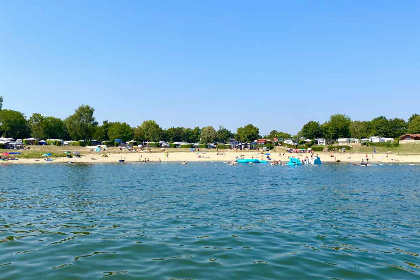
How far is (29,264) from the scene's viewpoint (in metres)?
11.5

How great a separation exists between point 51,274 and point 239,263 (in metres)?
6.64

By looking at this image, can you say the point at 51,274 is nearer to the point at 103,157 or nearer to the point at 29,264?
the point at 29,264

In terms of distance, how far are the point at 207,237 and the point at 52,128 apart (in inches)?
6022

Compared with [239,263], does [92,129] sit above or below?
above

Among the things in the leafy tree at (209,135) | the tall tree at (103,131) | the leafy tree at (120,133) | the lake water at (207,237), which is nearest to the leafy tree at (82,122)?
the tall tree at (103,131)

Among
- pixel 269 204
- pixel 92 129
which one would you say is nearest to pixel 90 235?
pixel 269 204

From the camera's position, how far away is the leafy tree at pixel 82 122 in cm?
12453

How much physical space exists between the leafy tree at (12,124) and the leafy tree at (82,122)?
32987 millimetres

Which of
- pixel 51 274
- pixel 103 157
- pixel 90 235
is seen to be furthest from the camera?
pixel 103 157

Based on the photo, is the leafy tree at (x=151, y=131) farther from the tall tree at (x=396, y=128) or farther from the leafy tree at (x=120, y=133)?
the tall tree at (x=396, y=128)

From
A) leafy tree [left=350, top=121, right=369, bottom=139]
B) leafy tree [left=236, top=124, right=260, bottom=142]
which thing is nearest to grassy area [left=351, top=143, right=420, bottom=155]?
leafy tree [left=350, top=121, right=369, bottom=139]

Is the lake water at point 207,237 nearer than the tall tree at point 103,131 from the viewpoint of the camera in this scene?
Yes

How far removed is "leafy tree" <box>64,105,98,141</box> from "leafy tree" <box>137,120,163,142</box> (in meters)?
47.5

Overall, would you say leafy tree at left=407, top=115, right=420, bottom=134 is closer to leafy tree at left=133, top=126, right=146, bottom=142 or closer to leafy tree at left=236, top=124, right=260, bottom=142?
leafy tree at left=236, top=124, right=260, bottom=142
